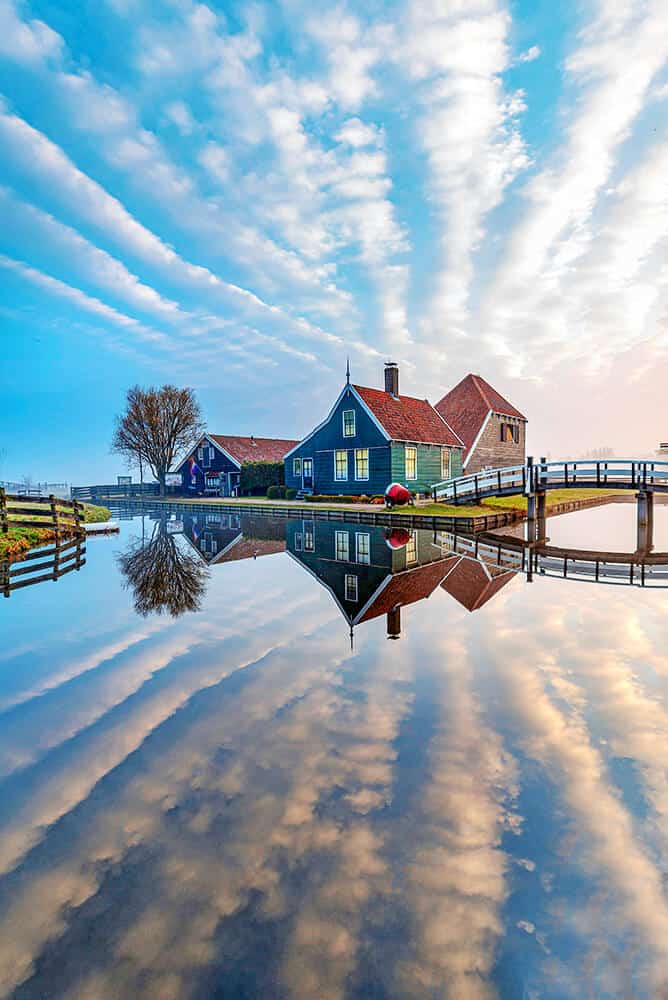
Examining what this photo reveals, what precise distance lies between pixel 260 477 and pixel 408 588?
3307 centimetres

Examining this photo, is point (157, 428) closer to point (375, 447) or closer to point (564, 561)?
point (375, 447)

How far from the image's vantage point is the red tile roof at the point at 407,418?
102 ft

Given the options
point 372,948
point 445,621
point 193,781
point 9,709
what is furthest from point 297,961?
point 445,621

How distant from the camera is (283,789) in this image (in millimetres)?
4105

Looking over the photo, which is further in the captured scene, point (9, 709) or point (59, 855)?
point (9, 709)

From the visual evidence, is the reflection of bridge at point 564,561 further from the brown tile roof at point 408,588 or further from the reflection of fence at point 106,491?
the reflection of fence at point 106,491

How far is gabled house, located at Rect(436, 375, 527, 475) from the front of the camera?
37844 mm

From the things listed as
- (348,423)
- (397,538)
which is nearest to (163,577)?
(397,538)

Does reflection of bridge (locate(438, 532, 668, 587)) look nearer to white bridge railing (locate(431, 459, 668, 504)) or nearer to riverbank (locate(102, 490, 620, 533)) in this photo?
riverbank (locate(102, 490, 620, 533))

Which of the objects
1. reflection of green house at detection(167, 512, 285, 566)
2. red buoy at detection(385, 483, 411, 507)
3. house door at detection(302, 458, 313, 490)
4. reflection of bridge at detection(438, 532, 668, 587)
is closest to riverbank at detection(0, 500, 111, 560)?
reflection of green house at detection(167, 512, 285, 566)

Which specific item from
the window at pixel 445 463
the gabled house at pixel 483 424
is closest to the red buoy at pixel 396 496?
the window at pixel 445 463

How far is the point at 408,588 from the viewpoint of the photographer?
1118cm

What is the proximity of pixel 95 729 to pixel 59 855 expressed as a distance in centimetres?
185

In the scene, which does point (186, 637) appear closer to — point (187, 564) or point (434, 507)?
point (187, 564)
